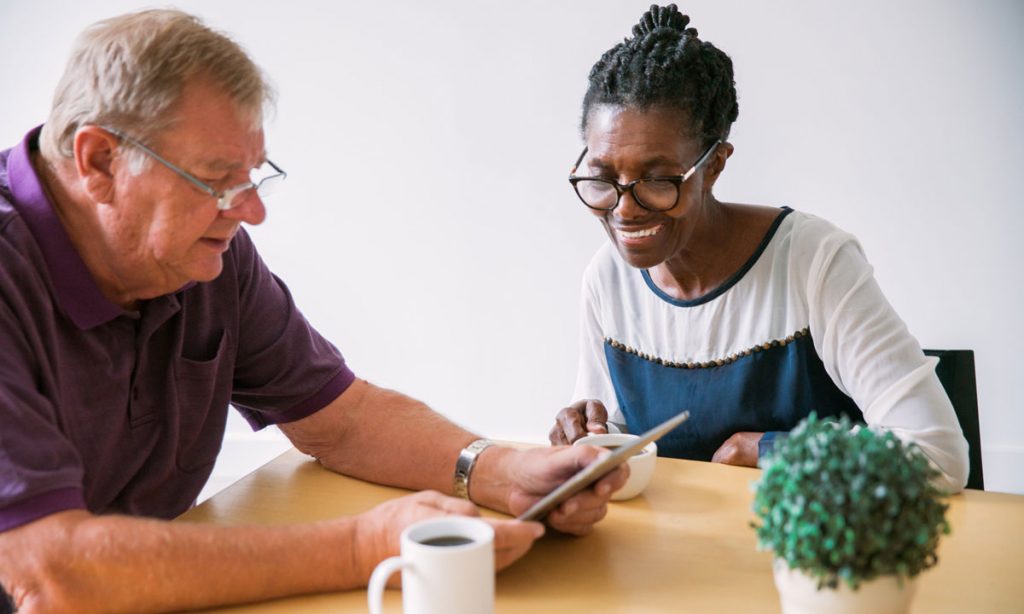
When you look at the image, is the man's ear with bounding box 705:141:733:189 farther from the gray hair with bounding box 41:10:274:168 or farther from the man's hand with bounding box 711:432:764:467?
the gray hair with bounding box 41:10:274:168

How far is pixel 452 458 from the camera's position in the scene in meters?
1.30

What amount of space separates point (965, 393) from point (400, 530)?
42.1 inches

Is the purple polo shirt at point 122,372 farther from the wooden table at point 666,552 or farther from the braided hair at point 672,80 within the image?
the braided hair at point 672,80

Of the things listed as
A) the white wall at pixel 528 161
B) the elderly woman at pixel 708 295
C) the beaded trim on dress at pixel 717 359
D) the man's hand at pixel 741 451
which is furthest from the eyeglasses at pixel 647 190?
the white wall at pixel 528 161

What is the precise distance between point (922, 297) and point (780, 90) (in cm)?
78

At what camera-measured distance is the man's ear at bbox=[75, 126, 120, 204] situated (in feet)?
3.54

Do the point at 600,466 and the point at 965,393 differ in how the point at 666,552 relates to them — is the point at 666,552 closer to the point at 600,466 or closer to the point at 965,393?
the point at 600,466

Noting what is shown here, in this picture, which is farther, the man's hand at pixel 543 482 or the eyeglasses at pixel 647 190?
the eyeglasses at pixel 647 190

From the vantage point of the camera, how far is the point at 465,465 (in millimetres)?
1287

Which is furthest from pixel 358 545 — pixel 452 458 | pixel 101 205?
pixel 101 205

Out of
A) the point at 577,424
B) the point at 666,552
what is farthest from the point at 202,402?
the point at 666,552

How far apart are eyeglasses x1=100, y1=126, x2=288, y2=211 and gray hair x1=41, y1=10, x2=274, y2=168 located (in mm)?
14

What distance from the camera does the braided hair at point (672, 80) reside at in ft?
4.94

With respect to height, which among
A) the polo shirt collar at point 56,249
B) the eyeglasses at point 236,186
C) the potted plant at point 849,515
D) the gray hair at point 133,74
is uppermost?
the gray hair at point 133,74
